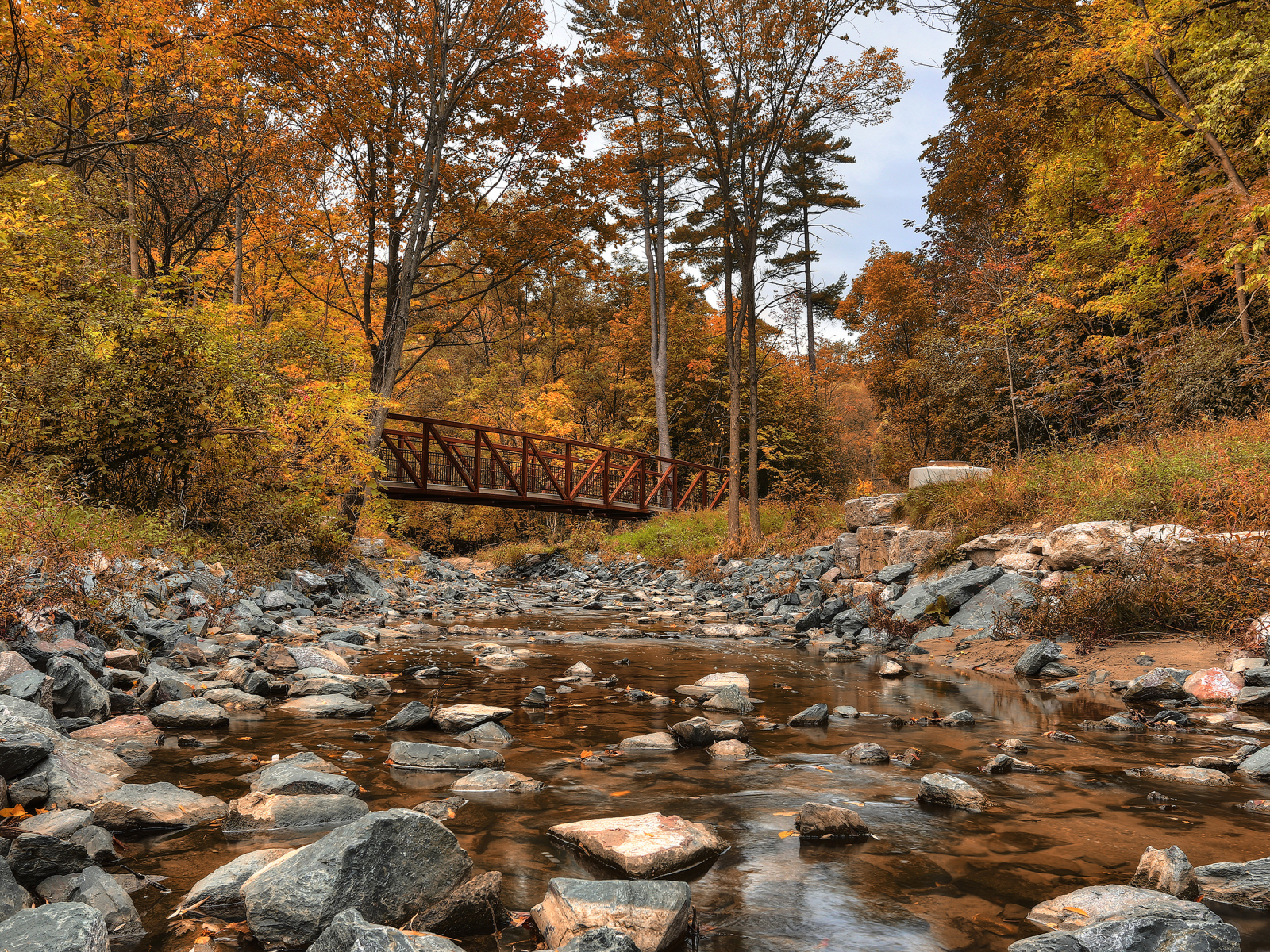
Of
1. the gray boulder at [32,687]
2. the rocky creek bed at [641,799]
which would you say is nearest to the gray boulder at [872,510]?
the rocky creek bed at [641,799]

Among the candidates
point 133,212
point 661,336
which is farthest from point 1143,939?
point 661,336

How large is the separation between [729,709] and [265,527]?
21.4 ft

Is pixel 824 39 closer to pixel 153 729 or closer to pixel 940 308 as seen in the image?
pixel 940 308

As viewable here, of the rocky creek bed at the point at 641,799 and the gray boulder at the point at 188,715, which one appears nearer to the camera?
the rocky creek bed at the point at 641,799

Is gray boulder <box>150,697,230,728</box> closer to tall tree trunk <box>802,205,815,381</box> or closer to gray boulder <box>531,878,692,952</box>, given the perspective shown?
gray boulder <box>531,878,692,952</box>

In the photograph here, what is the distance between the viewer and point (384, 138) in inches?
453

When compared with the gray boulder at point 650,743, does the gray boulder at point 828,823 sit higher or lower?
higher

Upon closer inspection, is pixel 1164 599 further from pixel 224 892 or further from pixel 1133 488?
pixel 224 892

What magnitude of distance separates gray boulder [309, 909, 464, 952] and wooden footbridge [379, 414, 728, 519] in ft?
35.2

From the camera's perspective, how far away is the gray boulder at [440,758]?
10.5ft

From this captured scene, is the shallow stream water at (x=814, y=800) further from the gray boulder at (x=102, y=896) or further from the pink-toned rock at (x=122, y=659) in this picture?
the pink-toned rock at (x=122, y=659)

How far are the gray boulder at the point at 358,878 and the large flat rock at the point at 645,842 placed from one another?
1.54ft

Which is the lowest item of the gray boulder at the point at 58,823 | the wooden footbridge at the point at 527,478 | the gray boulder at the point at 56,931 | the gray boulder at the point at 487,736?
the gray boulder at the point at 487,736

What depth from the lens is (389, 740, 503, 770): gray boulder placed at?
3.21 metres
